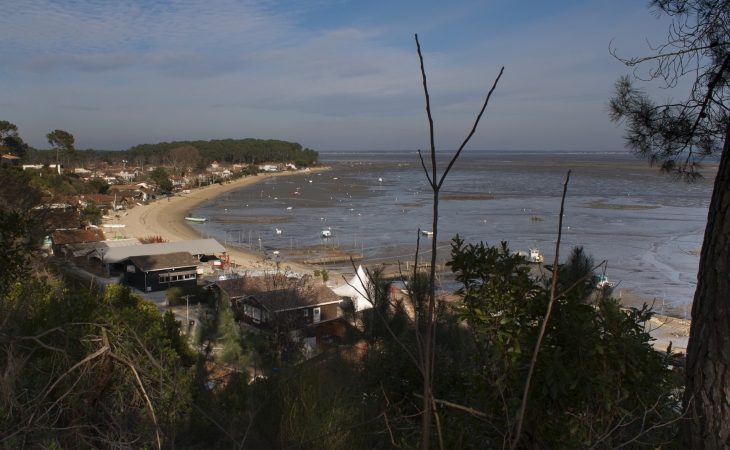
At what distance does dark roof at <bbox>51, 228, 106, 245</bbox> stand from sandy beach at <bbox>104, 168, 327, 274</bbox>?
4.10 m

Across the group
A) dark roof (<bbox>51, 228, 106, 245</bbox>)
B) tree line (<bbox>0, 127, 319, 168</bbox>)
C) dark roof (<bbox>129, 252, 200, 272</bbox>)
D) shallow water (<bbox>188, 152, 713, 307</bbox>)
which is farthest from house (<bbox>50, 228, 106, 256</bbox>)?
tree line (<bbox>0, 127, 319, 168</bbox>)

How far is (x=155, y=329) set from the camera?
14.9 ft

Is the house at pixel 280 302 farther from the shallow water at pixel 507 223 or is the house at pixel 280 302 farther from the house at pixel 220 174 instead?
the house at pixel 220 174

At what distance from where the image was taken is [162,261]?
1800 cm

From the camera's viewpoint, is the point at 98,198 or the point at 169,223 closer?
the point at 169,223

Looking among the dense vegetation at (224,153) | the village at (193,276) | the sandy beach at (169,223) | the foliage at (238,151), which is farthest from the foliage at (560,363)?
the foliage at (238,151)

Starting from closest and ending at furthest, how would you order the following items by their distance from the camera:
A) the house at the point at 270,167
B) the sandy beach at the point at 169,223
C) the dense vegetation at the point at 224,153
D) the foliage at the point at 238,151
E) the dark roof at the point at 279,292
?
the dark roof at the point at 279,292 → the sandy beach at the point at 169,223 → the house at the point at 270,167 → the dense vegetation at the point at 224,153 → the foliage at the point at 238,151

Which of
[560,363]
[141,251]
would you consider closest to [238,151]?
[141,251]

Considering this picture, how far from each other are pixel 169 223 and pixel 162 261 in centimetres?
1678

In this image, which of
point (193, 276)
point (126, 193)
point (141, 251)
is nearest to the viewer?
point (193, 276)

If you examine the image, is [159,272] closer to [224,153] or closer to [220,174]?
[220,174]

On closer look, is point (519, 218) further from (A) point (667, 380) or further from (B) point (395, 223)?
(A) point (667, 380)

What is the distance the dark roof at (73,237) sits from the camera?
70.6 feet

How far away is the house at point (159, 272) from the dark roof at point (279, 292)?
16.4 feet
